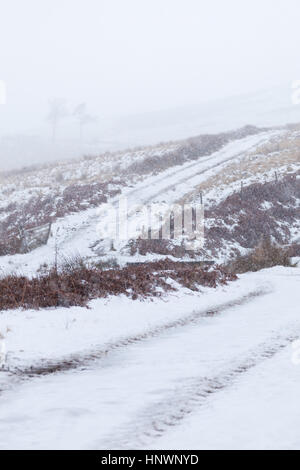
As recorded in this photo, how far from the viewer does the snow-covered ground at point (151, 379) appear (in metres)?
4.00

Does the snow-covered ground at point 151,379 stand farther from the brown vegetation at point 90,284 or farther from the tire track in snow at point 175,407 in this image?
the brown vegetation at point 90,284

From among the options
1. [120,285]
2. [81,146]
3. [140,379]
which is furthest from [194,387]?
[81,146]

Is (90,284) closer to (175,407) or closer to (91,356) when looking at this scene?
(91,356)

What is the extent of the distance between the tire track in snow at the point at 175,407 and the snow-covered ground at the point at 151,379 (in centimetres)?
1

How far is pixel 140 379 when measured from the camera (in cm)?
571

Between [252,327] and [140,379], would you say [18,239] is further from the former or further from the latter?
[140,379]

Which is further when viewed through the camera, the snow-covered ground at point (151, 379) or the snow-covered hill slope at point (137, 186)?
the snow-covered hill slope at point (137, 186)

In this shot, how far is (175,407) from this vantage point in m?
4.68

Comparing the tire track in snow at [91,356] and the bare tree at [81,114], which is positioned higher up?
the bare tree at [81,114]

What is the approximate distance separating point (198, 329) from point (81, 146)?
3396 inches

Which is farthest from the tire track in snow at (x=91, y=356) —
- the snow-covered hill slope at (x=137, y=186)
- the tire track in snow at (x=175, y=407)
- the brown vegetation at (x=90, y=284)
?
the snow-covered hill slope at (x=137, y=186)

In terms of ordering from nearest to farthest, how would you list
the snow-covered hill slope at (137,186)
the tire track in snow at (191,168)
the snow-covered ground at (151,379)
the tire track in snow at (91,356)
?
the snow-covered ground at (151,379), the tire track in snow at (91,356), the snow-covered hill slope at (137,186), the tire track in snow at (191,168)

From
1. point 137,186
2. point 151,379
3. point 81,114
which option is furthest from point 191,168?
point 81,114

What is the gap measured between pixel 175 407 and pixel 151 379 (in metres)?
1.04
